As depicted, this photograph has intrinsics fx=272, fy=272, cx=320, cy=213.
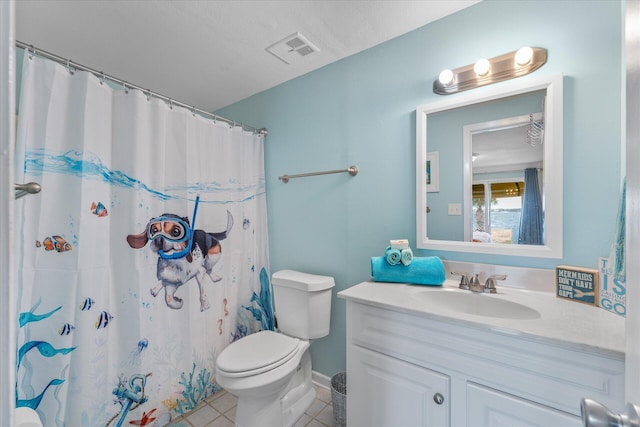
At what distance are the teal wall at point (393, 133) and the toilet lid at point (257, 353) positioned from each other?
1.33 ft

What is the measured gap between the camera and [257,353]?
4.74 ft

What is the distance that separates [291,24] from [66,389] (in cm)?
208

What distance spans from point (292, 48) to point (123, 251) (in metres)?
1.50

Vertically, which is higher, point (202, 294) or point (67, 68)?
point (67, 68)

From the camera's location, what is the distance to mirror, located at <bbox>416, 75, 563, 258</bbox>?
1.17 metres

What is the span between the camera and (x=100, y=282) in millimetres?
1335

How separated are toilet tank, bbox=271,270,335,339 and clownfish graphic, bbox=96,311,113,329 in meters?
0.87

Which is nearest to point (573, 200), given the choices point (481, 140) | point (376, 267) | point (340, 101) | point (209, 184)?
point (481, 140)

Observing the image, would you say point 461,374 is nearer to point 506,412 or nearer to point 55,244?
point 506,412

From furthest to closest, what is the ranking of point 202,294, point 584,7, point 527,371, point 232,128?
point 232,128 < point 202,294 < point 584,7 < point 527,371

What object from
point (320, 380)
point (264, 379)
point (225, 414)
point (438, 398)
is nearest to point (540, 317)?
point (438, 398)

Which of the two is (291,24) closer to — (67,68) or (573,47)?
(67,68)

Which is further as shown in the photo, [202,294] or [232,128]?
[232,128]

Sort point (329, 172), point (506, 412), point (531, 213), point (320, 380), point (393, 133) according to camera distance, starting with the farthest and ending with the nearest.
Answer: point (320, 380)
point (329, 172)
point (393, 133)
point (531, 213)
point (506, 412)
